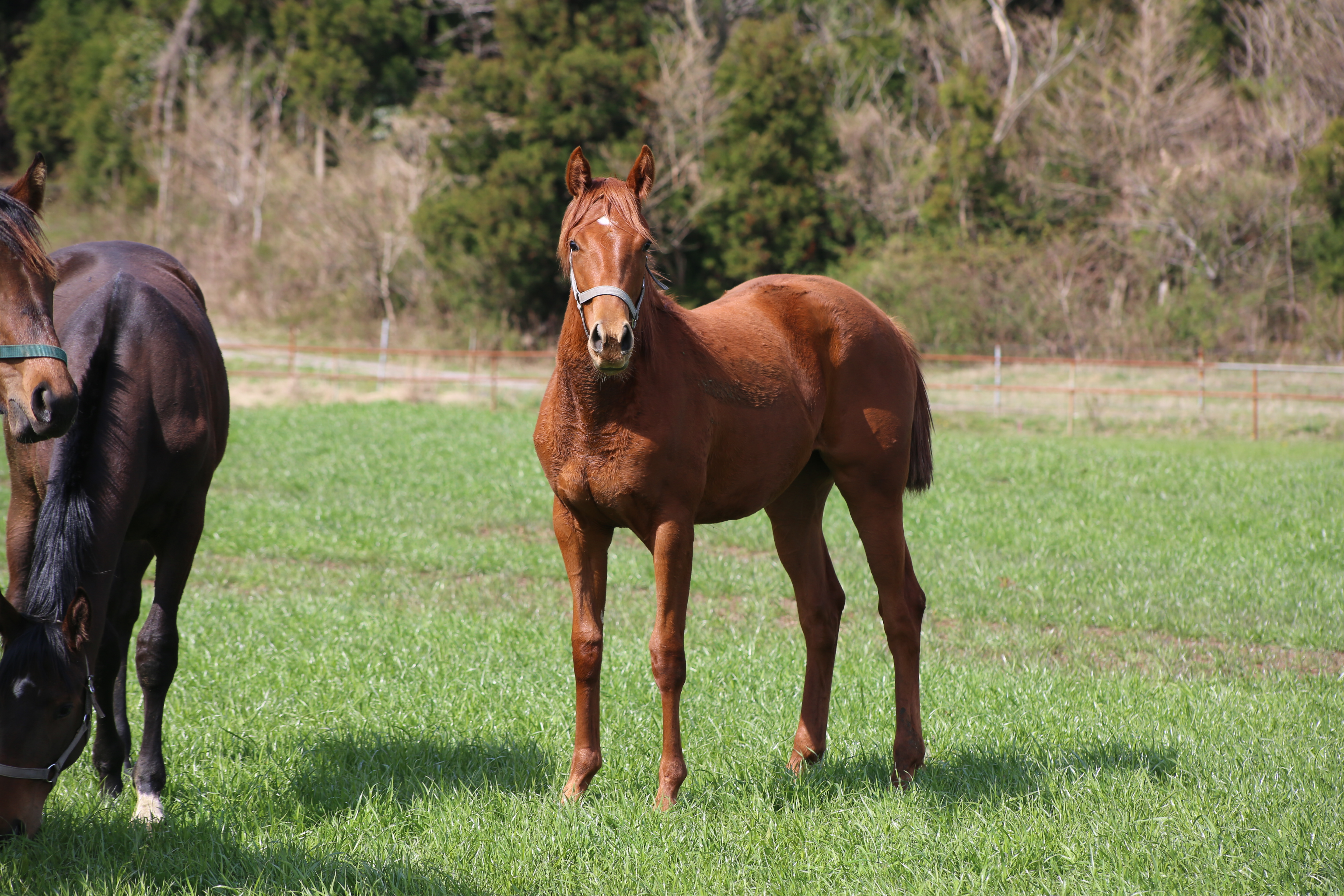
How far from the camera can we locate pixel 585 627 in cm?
348

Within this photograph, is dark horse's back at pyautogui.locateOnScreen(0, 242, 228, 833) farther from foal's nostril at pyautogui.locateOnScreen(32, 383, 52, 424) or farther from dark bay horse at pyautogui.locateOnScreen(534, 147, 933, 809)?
dark bay horse at pyautogui.locateOnScreen(534, 147, 933, 809)

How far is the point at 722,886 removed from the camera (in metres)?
2.93

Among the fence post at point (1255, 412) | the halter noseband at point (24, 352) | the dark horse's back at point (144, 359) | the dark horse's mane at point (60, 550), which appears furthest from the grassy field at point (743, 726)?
the fence post at point (1255, 412)

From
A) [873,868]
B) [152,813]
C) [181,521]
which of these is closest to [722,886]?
[873,868]

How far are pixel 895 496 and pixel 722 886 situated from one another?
171cm

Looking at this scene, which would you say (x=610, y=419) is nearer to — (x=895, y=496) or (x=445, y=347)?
(x=895, y=496)

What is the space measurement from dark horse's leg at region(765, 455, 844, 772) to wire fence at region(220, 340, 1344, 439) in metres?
15.5

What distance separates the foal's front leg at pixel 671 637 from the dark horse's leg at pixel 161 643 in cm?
176

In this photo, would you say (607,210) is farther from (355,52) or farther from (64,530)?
(355,52)

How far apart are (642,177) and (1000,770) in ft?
8.51

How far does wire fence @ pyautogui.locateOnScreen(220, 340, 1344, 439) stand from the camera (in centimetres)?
1878

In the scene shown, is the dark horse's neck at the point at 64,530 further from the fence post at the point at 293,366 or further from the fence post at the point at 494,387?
the fence post at the point at 293,366

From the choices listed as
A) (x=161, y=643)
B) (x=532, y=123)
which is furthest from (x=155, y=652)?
(x=532, y=123)

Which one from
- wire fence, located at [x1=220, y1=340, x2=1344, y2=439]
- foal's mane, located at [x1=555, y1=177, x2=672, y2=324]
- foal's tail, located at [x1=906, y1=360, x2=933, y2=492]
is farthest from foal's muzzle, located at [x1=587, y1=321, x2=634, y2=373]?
wire fence, located at [x1=220, y1=340, x2=1344, y2=439]
